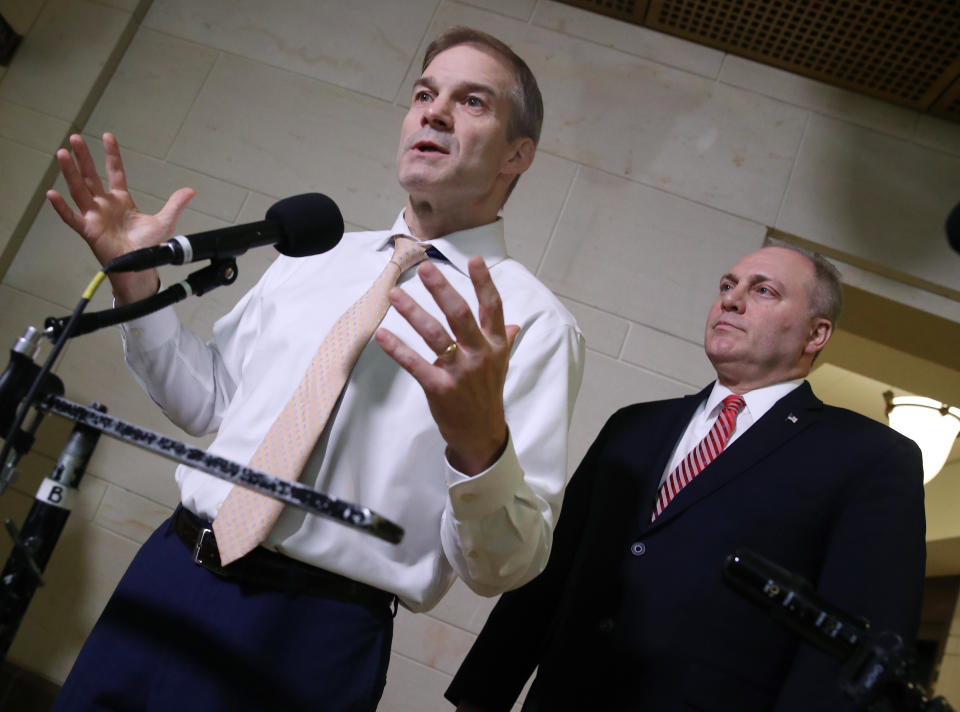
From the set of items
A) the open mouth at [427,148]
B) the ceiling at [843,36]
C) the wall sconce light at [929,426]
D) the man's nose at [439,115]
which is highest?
the ceiling at [843,36]

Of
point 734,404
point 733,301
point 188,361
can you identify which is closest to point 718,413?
point 734,404

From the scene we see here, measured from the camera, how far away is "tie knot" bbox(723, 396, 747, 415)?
1.47 metres

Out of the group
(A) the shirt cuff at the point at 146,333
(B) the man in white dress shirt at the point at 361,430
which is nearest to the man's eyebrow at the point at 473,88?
(B) the man in white dress shirt at the point at 361,430

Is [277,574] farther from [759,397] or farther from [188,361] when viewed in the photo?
[759,397]

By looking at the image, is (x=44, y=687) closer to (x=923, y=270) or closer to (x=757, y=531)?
(x=757, y=531)

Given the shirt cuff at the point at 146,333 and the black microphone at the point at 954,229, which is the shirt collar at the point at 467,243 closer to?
the shirt cuff at the point at 146,333

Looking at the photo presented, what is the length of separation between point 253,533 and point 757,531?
773mm

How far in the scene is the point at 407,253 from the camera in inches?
48.1

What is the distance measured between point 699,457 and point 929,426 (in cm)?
234

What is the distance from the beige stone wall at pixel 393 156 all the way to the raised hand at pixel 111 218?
46.4 inches

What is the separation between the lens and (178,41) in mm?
2625

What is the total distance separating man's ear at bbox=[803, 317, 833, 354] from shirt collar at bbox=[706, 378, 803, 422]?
0.08 metres

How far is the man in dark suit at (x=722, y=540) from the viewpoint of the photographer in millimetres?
1190

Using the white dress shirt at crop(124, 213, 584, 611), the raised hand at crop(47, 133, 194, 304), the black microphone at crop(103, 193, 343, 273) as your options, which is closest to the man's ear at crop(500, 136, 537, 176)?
the white dress shirt at crop(124, 213, 584, 611)
